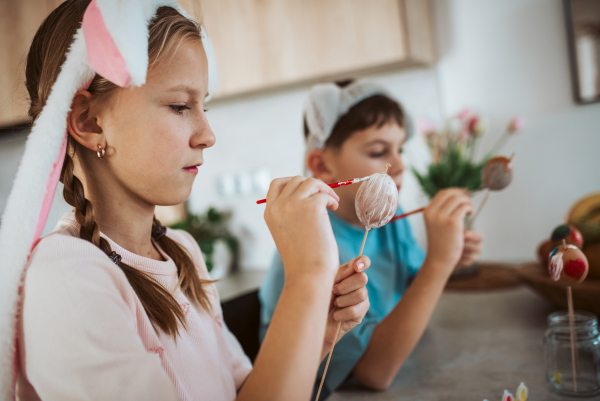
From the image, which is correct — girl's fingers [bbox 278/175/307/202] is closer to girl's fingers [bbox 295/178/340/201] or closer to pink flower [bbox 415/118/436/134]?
girl's fingers [bbox 295/178/340/201]

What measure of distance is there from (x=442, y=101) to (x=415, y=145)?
194 mm

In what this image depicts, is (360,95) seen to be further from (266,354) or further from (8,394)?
(8,394)

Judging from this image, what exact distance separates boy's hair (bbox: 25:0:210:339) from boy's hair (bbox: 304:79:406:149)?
53 centimetres

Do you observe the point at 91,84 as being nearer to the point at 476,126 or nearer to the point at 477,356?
the point at 477,356

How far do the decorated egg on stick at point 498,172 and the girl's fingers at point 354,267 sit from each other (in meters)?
0.43

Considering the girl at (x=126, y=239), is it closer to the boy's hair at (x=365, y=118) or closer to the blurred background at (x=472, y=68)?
the boy's hair at (x=365, y=118)

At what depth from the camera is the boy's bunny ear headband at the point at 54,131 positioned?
446 millimetres

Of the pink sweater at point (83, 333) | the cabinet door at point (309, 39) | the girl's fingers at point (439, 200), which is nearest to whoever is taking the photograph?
the pink sweater at point (83, 333)

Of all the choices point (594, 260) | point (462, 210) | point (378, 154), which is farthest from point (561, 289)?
point (378, 154)

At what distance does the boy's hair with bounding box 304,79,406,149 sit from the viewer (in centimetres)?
102

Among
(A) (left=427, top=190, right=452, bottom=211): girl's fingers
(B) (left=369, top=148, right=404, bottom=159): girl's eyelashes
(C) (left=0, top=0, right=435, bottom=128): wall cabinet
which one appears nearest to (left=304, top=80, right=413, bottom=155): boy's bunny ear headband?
(B) (left=369, top=148, right=404, bottom=159): girl's eyelashes

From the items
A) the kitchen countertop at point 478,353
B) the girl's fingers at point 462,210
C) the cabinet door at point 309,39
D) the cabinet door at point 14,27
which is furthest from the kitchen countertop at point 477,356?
the cabinet door at point 14,27

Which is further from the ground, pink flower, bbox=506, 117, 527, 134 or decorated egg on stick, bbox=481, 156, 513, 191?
pink flower, bbox=506, 117, 527, 134

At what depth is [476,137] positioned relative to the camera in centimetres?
155
